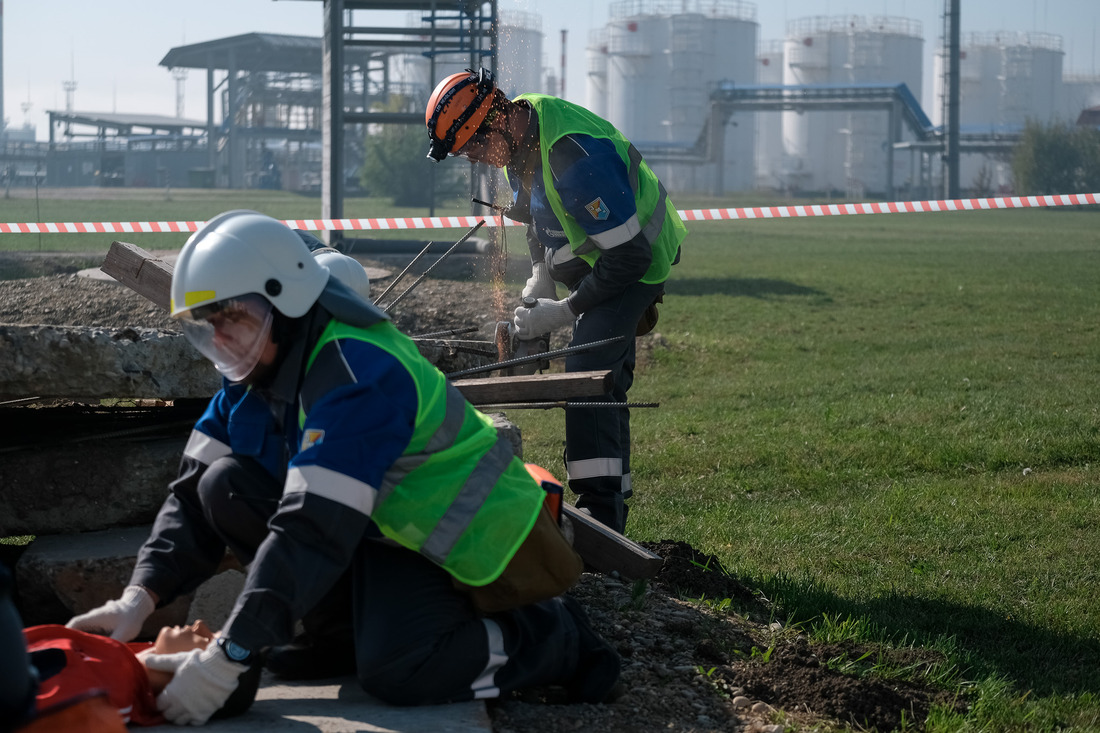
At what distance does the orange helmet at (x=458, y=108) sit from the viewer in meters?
4.53

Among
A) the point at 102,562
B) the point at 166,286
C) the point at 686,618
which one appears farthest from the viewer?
the point at 166,286

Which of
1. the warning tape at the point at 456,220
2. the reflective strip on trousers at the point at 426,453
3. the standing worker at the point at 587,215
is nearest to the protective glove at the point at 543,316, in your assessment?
the standing worker at the point at 587,215

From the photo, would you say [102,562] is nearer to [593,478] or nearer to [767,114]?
[593,478]

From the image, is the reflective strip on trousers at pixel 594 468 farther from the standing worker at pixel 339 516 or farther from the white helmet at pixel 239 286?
the white helmet at pixel 239 286

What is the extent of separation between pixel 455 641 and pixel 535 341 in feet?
6.89

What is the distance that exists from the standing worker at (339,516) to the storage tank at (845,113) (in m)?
76.3

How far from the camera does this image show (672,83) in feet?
265

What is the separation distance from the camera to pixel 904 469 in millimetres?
6203

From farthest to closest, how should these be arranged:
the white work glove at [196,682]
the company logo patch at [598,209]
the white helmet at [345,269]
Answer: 1. the company logo patch at [598,209]
2. the white helmet at [345,269]
3. the white work glove at [196,682]

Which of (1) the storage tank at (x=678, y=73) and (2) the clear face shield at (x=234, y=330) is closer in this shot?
(2) the clear face shield at (x=234, y=330)

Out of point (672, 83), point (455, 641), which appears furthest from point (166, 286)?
point (672, 83)

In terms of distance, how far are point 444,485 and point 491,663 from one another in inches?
19.2

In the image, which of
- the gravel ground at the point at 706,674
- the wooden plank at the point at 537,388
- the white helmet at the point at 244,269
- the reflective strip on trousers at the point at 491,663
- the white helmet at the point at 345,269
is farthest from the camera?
the white helmet at the point at 345,269

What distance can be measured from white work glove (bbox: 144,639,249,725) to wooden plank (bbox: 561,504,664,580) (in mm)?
1636
